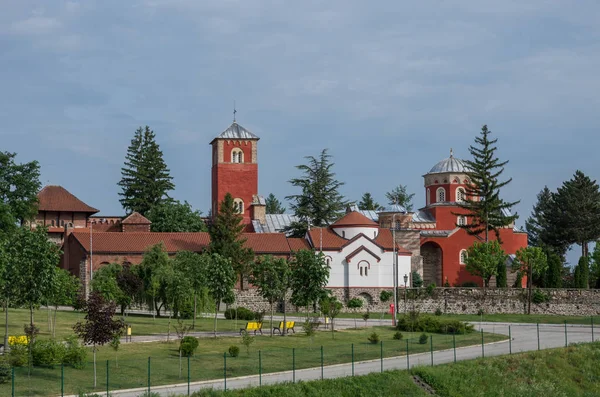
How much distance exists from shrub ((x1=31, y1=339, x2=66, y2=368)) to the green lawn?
468mm

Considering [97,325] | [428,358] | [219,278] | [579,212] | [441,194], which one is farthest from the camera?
[579,212]

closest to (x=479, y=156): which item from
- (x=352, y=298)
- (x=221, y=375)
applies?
(x=352, y=298)

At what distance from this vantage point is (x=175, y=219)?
78.6 m

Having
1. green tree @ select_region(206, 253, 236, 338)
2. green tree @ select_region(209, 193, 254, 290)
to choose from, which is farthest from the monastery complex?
green tree @ select_region(206, 253, 236, 338)

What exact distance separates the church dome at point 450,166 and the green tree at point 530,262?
38.0 ft

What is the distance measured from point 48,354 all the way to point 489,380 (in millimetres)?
16215

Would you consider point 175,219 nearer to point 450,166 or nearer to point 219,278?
point 450,166

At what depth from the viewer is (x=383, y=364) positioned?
1314 inches

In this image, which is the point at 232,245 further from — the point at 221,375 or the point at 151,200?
the point at 221,375

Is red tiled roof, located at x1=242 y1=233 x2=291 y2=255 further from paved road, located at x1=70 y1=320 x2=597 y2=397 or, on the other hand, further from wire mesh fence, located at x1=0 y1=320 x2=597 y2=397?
wire mesh fence, located at x1=0 y1=320 x2=597 y2=397

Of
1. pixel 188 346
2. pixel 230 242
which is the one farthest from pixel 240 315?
pixel 188 346

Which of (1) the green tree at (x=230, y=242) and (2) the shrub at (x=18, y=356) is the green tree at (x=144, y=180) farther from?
(2) the shrub at (x=18, y=356)

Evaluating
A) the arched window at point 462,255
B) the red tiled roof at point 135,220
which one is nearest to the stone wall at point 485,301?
the arched window at point 462,255

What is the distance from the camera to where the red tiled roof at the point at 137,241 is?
207ft
